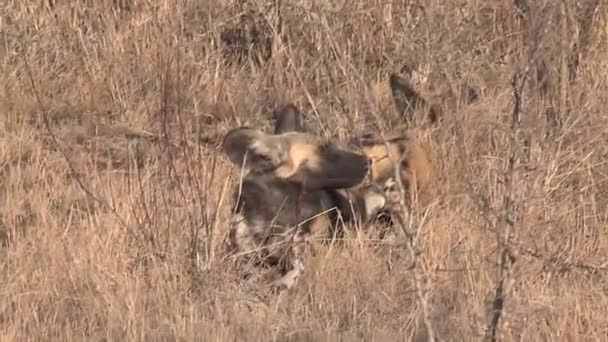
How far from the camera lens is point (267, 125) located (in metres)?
5.86

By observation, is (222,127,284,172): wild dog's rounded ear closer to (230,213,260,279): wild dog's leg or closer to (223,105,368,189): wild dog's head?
(223,105,368,189): wild dog's head

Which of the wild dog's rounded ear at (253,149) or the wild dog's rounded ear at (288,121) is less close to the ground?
the wild dog's rounded ear at (253,149)

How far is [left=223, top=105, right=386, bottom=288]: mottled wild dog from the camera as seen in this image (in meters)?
4.28

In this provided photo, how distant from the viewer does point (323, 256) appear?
430 cm

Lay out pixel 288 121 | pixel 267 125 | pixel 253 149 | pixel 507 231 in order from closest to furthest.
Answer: pixel 507 231, pixel 253 149, pixel 288 121, pixel 267 125

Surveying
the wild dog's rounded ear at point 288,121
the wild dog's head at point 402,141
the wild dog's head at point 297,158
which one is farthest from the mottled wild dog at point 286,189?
the wild dog's rounded ear at point 288,121

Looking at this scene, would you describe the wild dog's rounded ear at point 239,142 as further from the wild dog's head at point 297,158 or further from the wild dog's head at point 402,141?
the wild dog's head at point 402,141

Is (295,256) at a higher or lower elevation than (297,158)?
lower

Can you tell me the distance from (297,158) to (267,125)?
1468 millimetres

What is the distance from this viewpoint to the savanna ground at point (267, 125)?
12.5 feet

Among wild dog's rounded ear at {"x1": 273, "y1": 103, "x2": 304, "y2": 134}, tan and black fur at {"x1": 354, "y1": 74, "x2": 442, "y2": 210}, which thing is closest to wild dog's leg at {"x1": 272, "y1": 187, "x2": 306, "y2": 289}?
tan and black fur at {"x1": 354, "y1": 74, "x2": 442, "y2": 210}

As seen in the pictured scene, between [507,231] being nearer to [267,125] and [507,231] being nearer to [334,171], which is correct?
[334,171]

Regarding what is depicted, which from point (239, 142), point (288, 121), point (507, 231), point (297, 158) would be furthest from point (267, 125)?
point (507, 231)

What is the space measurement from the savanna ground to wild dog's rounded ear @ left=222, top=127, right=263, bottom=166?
0.14 meters
